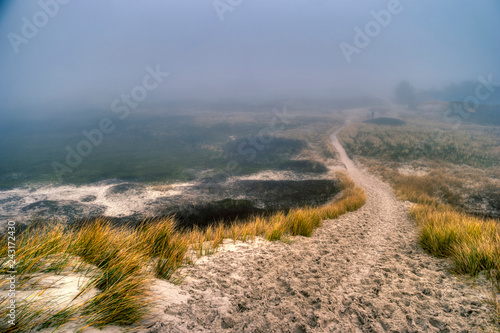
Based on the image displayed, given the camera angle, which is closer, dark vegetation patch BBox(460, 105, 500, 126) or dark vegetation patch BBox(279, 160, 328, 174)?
dark vegetation patch BBox(279, 160, 328, 174)

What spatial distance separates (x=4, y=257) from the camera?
290 cm

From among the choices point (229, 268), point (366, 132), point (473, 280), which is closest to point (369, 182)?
point (473, 280)

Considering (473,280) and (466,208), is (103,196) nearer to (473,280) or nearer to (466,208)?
(473,280)

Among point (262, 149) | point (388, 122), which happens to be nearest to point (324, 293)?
point (262, 149)

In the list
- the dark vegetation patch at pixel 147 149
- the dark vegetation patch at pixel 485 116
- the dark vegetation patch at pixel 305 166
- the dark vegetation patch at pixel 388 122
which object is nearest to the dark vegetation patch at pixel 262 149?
the dark vegetation patch at pixel 147 149

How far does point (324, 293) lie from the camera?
4.03 m

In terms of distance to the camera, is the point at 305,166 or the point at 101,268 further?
the point at 305,166

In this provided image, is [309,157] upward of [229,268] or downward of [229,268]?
downward

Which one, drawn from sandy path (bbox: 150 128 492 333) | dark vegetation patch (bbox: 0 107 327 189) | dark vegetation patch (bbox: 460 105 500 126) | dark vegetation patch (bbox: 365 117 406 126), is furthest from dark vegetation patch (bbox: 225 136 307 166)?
dark vegetation patch (bbox: 460 105 500 126)

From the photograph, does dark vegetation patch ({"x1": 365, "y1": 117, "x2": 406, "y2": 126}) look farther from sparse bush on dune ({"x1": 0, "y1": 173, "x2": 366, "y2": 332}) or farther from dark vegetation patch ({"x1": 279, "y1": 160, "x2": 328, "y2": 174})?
sparse bush on dune ({"x1": 0, "y1": 173, "x2": 366, "y2": 332})

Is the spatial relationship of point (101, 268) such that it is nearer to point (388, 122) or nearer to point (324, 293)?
point (324, 293)

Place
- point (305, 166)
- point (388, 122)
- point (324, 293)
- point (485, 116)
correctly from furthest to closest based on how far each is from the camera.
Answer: point (485, 116) → point (388, 122) → point (305, 166) → point (324, 293)

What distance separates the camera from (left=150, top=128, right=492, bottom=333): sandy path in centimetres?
314

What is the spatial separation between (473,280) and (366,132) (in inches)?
1903
